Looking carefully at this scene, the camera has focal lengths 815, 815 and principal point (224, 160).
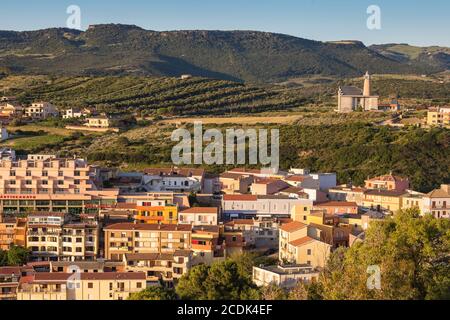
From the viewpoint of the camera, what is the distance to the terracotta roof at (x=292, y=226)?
2315cm

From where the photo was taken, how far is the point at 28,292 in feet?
62.4

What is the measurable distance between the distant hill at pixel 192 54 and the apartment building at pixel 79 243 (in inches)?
3048

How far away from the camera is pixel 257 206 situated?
93.0 ft

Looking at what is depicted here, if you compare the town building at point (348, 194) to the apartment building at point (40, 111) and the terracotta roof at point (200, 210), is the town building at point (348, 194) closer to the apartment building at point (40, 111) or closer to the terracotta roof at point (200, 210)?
the terracotta roof at point (200, 210)

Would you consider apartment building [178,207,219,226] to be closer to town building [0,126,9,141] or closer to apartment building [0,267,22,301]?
apartment building [0,267,22,301]

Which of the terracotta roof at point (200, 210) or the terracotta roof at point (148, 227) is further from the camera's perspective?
the terracotta roof at point (200, 210)

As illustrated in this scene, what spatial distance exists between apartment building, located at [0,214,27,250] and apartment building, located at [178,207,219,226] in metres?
4.85

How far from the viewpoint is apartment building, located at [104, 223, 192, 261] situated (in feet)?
77.2

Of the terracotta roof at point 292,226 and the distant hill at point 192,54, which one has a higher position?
the distant hill at point 192,54

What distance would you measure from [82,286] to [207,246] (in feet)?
15.3

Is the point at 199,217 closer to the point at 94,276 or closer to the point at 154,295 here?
the point at 94,276

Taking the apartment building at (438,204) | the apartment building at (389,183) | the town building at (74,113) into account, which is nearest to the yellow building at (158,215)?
the apartment building at (438,204)

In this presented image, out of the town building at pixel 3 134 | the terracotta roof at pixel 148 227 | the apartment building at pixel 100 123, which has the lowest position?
the terracotta roof at pixel 148 227

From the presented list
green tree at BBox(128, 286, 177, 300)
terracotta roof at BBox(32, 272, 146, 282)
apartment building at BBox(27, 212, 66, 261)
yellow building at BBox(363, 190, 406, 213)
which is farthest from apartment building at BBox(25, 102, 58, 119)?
green tree at BBox(128, 286, 177, 300)
